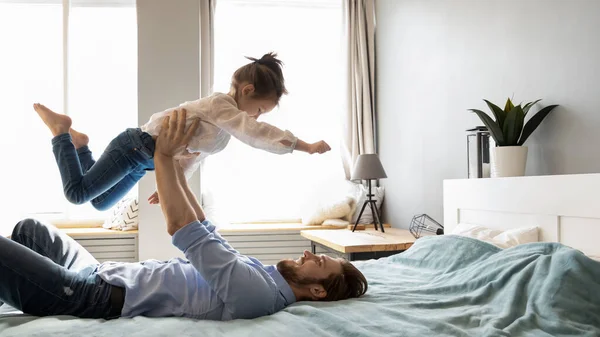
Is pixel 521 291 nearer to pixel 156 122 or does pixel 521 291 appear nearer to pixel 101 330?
pixel 101 330

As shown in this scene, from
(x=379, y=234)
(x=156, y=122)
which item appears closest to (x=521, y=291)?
(x=156, y=122)

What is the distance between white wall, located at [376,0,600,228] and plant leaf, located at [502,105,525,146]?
0.11m

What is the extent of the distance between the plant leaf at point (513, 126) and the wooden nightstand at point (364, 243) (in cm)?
90

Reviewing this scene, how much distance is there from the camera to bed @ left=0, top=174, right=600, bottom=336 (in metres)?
1.27

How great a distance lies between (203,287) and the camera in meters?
1.52

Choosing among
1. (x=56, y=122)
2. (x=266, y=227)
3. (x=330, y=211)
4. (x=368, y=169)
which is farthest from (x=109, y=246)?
(x=56, y=122)

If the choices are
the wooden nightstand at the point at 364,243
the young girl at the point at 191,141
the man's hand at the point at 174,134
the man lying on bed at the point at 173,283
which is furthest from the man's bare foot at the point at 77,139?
the wooden nightstand at the point at 364,243

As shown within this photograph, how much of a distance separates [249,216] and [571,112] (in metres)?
2.95

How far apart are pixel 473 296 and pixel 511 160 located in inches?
35.6

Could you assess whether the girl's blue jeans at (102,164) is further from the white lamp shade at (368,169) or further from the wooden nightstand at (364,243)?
the white lamp shade at (368,169)

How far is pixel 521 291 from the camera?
4.75ft

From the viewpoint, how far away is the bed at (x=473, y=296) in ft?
4.18

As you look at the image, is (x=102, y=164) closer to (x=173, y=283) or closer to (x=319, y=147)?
(x=173, y=283)

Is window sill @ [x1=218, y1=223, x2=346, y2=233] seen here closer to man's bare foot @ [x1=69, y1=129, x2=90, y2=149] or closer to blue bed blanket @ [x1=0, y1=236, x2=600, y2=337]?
man's bare foot @ [x1=69, y1=129, x2=90, y2=149]
